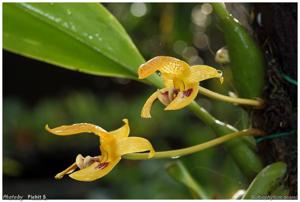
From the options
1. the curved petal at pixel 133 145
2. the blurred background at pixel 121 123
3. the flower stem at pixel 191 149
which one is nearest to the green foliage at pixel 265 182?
the flower stem at pixel 191 149

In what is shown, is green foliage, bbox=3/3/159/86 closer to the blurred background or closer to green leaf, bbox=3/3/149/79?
green leaf, bbox=3/3/149/79

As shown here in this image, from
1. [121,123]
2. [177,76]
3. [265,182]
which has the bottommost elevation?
[265,182]

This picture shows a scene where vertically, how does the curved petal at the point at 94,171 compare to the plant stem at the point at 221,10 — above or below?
below

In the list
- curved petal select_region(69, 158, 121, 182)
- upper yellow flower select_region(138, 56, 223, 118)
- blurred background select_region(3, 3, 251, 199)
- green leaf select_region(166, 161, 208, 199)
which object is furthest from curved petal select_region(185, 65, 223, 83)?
blurred background select_region(3, 3, 251, 199)

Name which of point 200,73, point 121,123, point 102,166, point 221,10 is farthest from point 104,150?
point 121,123

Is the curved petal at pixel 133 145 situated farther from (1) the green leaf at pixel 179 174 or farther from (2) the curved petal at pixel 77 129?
(1) the green leaf at pixel 179 174

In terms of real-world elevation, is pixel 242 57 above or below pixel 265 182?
above

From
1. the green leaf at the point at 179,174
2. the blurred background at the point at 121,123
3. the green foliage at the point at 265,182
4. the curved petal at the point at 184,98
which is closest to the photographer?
the curved petal at the point at 184,98

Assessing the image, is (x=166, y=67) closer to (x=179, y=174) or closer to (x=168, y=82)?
(x=168, y=82)
